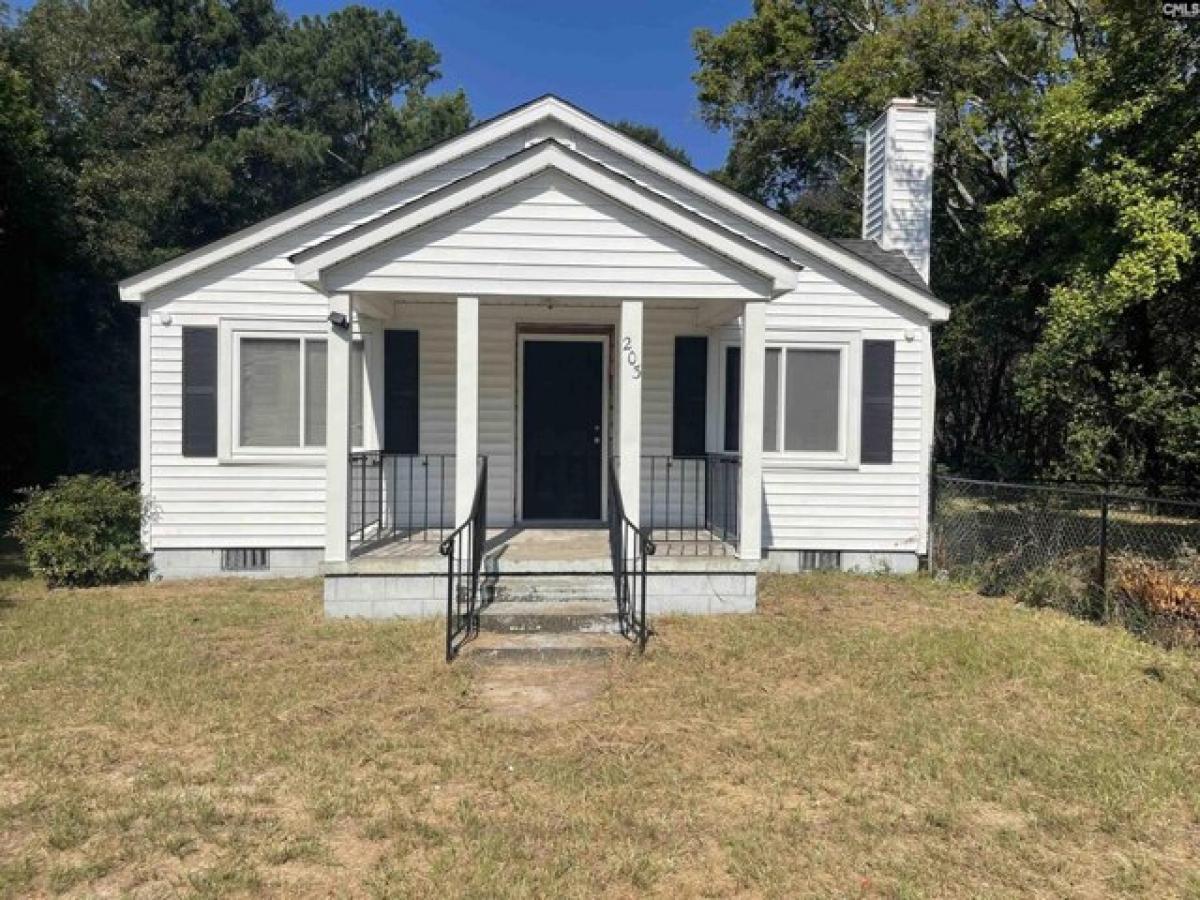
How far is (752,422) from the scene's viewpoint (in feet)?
24.0

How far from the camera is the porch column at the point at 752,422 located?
725cm

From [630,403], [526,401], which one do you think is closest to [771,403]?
[630,403]

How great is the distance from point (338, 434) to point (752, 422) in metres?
3.60

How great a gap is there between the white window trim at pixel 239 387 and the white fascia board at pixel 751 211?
3474 millimetres

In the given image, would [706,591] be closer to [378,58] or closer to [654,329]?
[654,329]

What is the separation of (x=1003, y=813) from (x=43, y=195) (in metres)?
→ 17.6

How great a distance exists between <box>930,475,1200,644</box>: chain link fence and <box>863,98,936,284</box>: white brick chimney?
3089mm

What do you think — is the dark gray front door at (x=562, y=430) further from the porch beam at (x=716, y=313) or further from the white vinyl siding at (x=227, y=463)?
the white vinyl siding at (x=227, y=463)

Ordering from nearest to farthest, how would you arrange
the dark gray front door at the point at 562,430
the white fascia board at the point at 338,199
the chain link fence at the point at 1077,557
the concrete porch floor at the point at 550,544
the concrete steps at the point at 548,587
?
the chain link fence at the point at 1077,557
the concrete steps at the point at 548,587
the concrete porch floor at the point at 550,544
the white fascia board at the point at 338,199
the dark gray front door at the point at 562,430

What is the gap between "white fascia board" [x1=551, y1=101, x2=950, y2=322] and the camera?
9.07m

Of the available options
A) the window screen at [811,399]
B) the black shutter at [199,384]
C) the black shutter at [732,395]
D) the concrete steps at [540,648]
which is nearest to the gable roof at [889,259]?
the window screen at [811,399]

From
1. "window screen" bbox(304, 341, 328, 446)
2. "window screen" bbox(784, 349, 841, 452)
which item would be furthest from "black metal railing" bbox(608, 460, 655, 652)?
"window screen" bbox(304, 341, 328, 446)

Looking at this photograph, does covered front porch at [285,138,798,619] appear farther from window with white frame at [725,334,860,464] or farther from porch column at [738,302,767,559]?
window with white frame at [725,334,860,464]

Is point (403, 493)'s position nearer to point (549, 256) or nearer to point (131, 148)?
point (549, 256)
